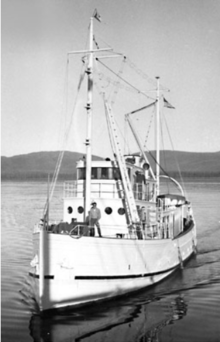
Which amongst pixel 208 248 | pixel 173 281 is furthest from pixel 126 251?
pixel 208 248

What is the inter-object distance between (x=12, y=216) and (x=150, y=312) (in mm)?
25433

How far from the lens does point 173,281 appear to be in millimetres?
14977

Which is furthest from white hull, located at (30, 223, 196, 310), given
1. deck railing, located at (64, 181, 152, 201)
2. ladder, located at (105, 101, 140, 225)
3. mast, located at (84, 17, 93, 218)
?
deck railing, located at (64, 181, 152, 201)

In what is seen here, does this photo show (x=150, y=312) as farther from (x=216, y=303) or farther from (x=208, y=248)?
(x=208, y=248)

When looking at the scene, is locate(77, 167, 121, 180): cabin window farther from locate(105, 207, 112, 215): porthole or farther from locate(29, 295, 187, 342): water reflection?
locate(29, 295, 187, 342): water reflection

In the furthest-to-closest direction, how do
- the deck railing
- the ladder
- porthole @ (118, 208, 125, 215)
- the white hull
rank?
the deck railing, porthole @ (118, 208, 125, 215), the ladder, the white hull

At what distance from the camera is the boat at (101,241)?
36.0 feet

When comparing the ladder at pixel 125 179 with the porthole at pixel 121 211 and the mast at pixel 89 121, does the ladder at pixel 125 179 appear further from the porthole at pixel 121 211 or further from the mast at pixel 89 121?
the mast at pixel 89 121

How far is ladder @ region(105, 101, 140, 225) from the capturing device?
13597 mm

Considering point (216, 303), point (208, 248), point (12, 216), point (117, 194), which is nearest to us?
A: point (216, 303)

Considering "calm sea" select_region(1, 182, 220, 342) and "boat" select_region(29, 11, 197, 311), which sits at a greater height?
"boat" select_region(29, 11, 197, 311)

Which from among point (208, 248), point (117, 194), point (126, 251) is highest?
point (117, 194)

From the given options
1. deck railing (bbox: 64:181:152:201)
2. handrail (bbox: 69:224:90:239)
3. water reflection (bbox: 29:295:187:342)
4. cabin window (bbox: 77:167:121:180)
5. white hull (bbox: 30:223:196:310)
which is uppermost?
cabin window (bbox: 77:167:121:180)

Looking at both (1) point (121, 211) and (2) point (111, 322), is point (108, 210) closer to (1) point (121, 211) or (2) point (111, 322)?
(1) point (121, 211)
